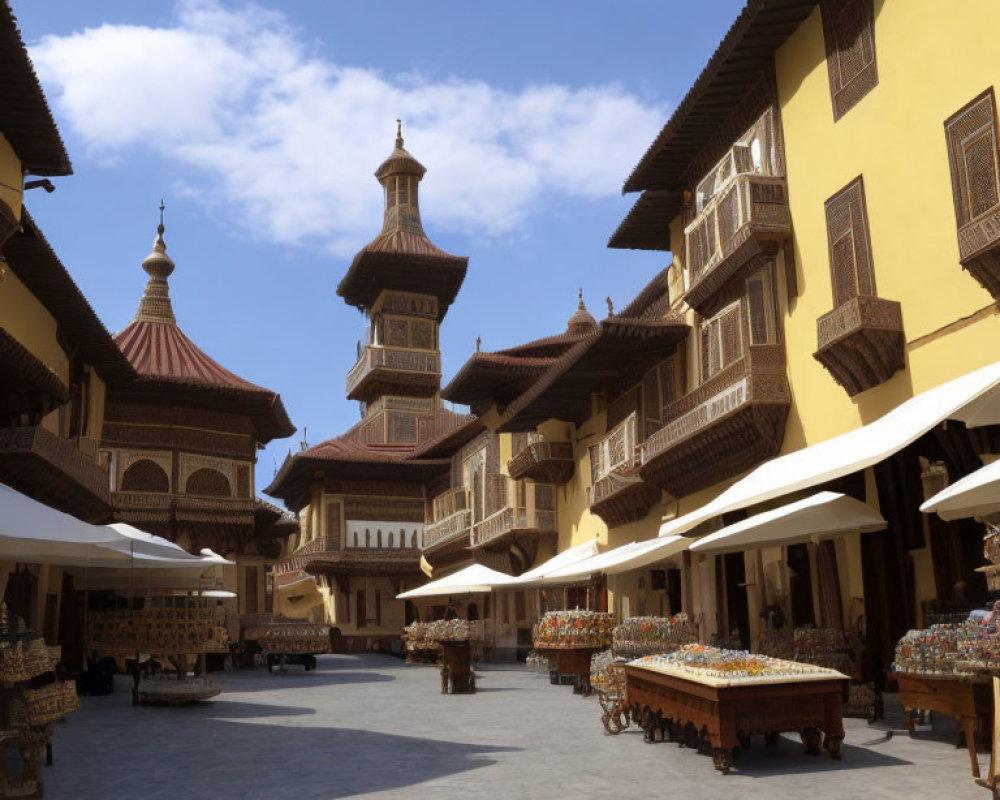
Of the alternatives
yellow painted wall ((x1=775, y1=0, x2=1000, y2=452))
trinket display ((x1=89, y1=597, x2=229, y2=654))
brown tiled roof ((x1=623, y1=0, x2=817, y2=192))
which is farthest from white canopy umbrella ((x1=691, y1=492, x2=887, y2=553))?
trinket display ((x1=89, y1=597, x2=229, y2=654))

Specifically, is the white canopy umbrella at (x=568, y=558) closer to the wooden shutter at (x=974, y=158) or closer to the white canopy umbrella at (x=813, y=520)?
the white canopy umbrella at (x=813, y=520)

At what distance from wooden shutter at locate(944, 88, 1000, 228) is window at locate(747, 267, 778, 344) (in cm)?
474

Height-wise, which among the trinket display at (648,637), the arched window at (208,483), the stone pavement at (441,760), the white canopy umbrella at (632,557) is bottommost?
the stone pavement at (441,760)

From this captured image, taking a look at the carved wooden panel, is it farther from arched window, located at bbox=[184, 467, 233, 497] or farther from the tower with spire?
arched window, located at bbox=[184, 467, 233, 497]

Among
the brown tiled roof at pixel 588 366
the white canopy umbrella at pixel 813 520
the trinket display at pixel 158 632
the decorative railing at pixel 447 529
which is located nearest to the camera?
the white canopy umbrella at pixel 813 520

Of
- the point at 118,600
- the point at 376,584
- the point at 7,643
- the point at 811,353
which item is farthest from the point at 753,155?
the point at 376,584

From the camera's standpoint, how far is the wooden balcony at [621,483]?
2177 centimetres

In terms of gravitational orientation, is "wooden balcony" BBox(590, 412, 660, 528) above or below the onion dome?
below

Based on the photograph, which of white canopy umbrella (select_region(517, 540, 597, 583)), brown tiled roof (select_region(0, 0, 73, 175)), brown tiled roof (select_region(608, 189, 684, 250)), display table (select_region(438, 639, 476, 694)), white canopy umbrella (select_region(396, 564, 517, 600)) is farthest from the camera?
white canopy umbrella (select_region(396, 564, 517, 600))

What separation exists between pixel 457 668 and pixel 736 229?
348 inches

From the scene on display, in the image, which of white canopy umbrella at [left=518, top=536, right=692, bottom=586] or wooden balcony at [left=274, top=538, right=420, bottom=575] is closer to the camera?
white canopy umbrella at [left=518, top=536, right=692, bottom=586]

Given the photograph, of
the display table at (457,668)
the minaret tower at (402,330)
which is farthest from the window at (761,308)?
the minaret tower at (402,330)

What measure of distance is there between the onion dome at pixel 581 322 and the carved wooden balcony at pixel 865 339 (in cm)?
2280

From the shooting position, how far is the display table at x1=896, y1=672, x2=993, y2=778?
812 centimetres
